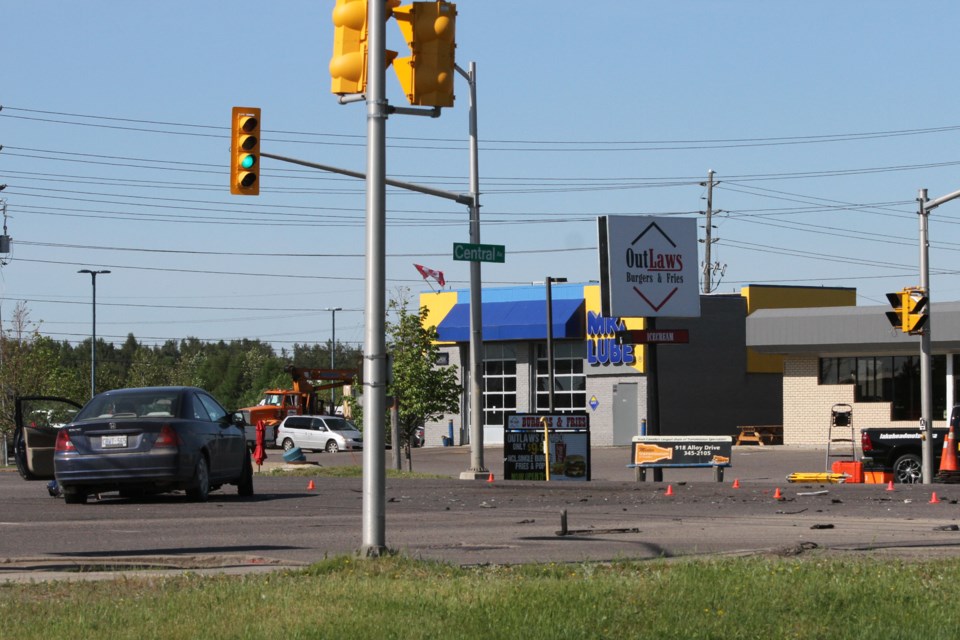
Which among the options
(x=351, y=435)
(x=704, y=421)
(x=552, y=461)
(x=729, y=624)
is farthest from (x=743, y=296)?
(x=729, y=624)

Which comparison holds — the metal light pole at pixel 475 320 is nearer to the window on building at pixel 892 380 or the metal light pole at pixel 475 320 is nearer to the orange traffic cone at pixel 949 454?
the orange traffic cone at pixel 949 454

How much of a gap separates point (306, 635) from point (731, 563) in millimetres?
4419

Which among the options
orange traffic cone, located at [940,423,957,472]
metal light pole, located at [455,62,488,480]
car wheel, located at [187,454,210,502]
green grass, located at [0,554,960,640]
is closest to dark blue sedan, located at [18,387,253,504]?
car wheel, located at [187,454,210,502]

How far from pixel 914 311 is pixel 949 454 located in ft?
12.5

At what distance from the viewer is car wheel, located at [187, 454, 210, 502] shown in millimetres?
19234

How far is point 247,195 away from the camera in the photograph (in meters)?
21.7

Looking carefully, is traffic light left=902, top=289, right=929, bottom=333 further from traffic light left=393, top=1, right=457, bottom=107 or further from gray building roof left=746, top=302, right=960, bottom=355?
gray building roof left=746, top=302, right=960, bottom=355

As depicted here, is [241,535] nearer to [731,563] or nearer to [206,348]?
[731,563]

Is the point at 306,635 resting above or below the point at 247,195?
A: below

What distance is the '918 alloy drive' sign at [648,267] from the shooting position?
117 feet

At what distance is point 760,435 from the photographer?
58625 millimetres

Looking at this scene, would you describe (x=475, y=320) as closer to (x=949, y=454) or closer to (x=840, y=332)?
(x=949, y=454)

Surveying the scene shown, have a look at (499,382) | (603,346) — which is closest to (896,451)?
(603,346)

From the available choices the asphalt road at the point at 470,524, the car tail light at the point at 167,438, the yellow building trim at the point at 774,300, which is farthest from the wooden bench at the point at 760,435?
the car tail light at the point at 167,438
